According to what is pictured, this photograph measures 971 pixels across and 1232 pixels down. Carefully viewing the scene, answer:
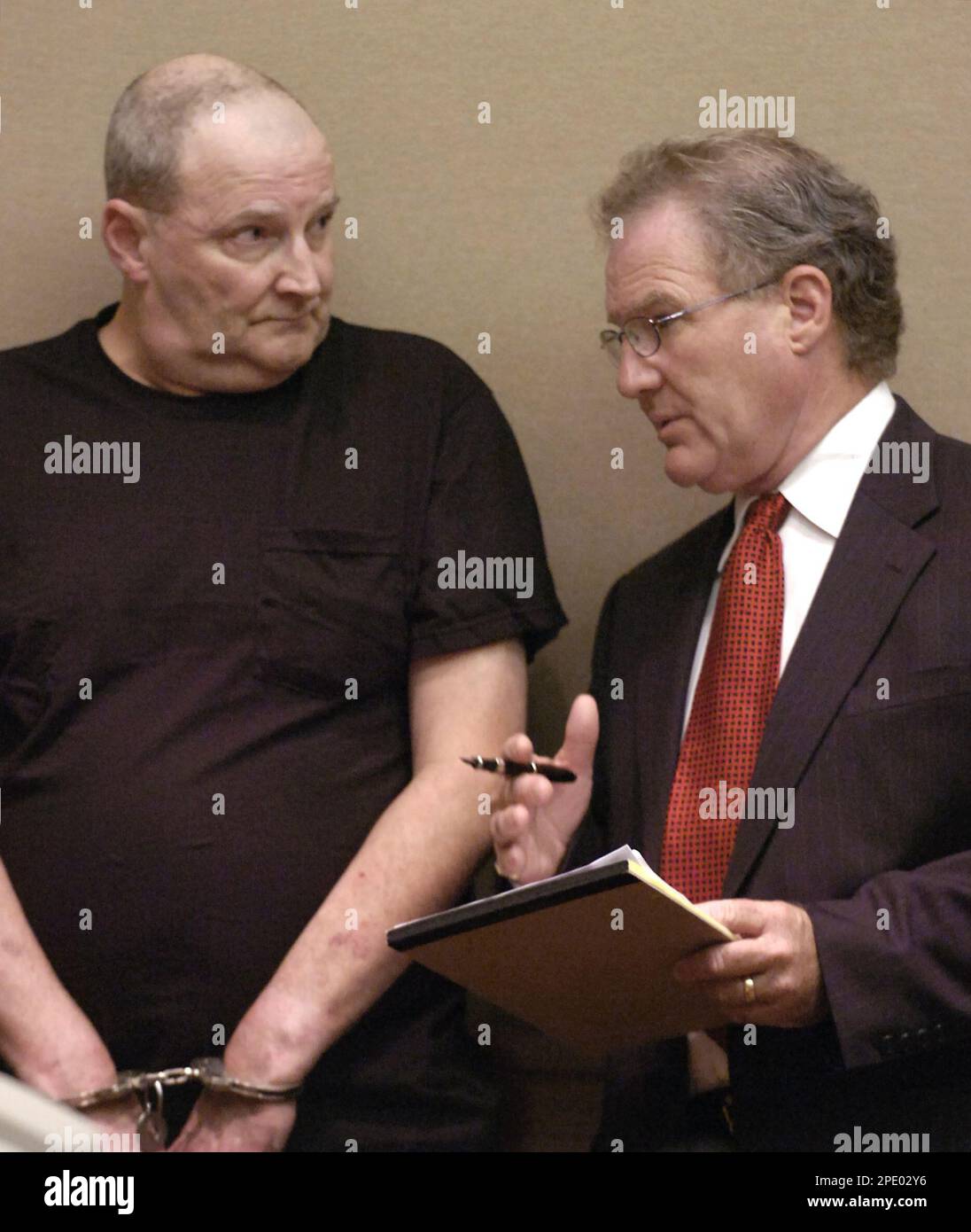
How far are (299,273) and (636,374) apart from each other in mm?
478

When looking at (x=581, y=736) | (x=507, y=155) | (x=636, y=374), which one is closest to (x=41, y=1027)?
(x=581, y=736)

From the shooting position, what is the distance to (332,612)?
2.12 metres

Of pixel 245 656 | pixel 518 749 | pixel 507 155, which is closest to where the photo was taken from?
pixel 518 749

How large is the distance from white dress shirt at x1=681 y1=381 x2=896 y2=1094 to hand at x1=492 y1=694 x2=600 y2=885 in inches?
7.3

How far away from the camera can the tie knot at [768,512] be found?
6.48 feet

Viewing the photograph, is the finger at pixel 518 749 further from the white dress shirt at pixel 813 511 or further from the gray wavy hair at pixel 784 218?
the gray wavy hair at pixel 784 218

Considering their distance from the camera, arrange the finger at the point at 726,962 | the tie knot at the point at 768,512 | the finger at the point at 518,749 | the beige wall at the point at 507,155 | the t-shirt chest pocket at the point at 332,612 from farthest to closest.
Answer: the beige wall at the point at 507,155 → the t-shirt chest pocket at the point at 332,612 → the tie knot at the point at 768,512 → the finger at the point at 518,749 → the finger at the point at 726,962

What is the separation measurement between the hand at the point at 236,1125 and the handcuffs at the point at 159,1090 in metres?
0.01

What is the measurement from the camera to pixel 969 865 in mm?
1709

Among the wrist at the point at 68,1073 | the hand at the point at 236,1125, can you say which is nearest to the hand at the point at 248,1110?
the hand at the point at 236,1125

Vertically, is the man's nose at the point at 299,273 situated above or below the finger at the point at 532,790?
above

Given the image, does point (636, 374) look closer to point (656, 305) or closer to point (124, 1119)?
point (656, 305)

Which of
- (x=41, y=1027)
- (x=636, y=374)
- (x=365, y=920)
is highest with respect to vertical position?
(x=636, y=374)

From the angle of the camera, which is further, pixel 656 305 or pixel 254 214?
pixel 254 214
